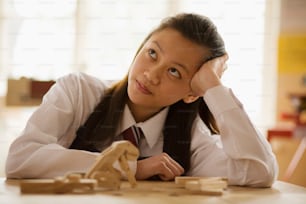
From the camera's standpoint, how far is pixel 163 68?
0.92 meters

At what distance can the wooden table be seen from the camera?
0.59 meters

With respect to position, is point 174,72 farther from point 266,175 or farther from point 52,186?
point 52,186

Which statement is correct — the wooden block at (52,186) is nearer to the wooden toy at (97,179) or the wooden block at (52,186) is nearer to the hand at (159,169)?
the wooden toy at (97,179)

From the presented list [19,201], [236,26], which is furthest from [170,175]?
[236,26]

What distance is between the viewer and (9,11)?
211cm

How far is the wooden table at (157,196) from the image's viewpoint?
23.4 inches

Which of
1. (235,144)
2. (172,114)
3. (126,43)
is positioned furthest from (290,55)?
(235,144)

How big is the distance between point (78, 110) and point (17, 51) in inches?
46.9

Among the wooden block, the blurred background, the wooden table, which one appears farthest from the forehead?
the blurred background

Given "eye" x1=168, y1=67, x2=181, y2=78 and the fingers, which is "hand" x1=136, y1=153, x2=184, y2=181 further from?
"eye" x1=168, y1=67, x2=181, y2=78

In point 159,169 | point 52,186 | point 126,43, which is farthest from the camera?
point 126,43

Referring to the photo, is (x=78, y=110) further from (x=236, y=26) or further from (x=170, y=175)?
(x=236, y=26)

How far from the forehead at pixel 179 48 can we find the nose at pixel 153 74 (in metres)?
0.03

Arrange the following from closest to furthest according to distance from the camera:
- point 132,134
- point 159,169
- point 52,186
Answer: point 52,186, point 159,169, point 132,134
